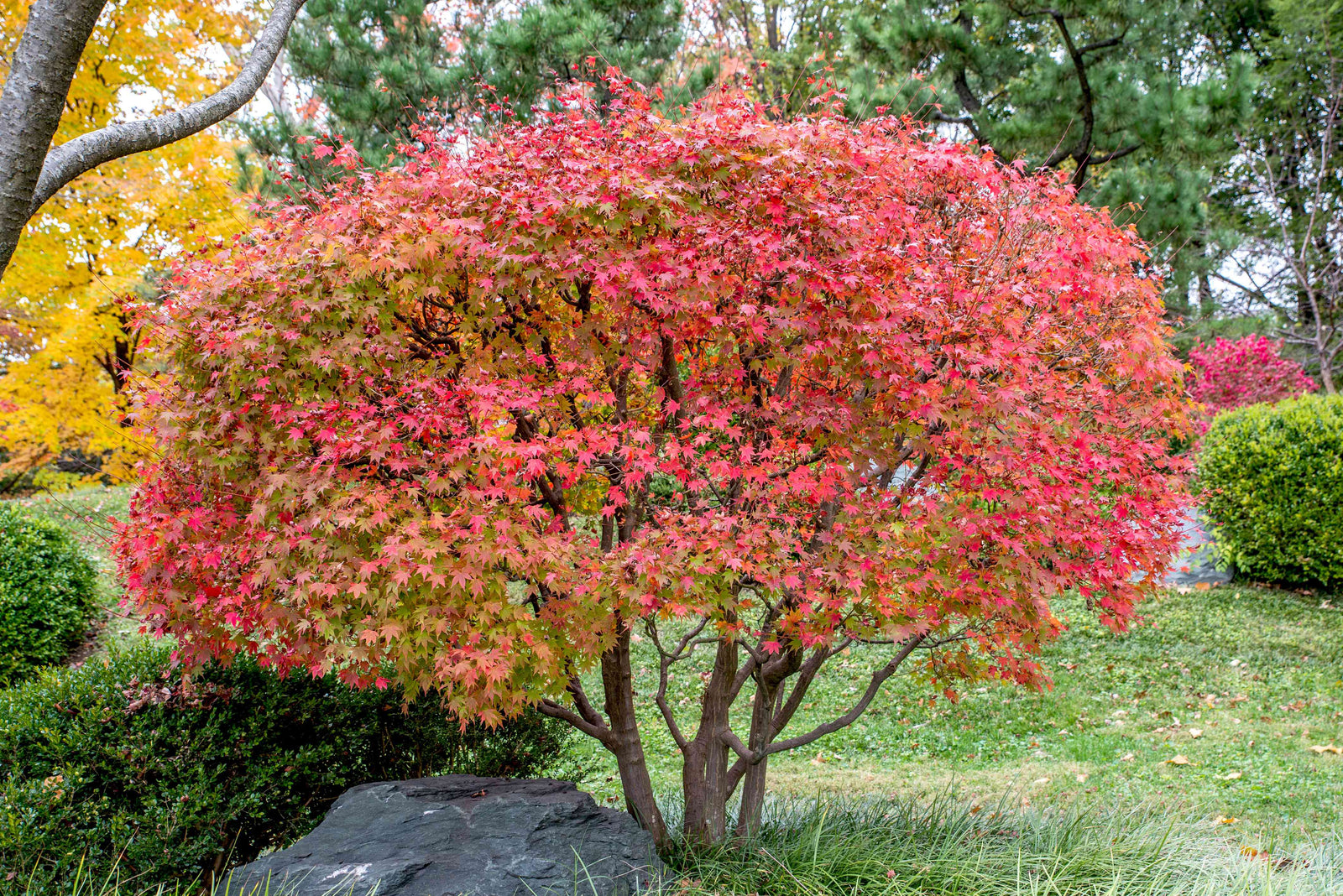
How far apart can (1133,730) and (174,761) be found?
283 inches

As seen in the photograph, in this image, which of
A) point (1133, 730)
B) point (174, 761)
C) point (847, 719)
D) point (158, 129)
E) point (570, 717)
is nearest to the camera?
point (158, 129)

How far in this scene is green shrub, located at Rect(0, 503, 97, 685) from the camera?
7.68 metres

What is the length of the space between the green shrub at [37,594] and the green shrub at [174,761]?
163 inches

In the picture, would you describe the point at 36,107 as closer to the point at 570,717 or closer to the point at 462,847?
the point at 462,847

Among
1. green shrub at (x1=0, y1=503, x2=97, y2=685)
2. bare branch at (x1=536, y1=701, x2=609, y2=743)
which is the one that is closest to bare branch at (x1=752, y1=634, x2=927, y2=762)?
bare branch at (x1=536, y1=701, x2=609, y2=743)

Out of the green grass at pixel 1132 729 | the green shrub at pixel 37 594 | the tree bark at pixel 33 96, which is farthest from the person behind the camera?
the green shrub at pixel 37 594

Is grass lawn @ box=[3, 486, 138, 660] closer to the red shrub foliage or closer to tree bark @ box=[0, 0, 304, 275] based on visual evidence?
tree bark @ box=[0, 0, 304, 275]

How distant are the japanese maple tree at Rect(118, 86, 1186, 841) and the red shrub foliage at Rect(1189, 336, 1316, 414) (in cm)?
1271

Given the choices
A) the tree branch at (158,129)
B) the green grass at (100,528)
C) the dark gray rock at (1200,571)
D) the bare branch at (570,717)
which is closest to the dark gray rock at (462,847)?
the bare branch at (570,717)

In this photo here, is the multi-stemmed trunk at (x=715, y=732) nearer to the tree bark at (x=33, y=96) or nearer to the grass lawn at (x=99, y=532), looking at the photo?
the tree bark at (x=33, y=96)

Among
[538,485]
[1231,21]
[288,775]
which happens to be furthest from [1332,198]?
[288,775]

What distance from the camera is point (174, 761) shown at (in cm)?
391

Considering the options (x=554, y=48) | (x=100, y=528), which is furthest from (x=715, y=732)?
(x=100, y=528)

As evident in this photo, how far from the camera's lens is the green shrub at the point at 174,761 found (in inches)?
146
